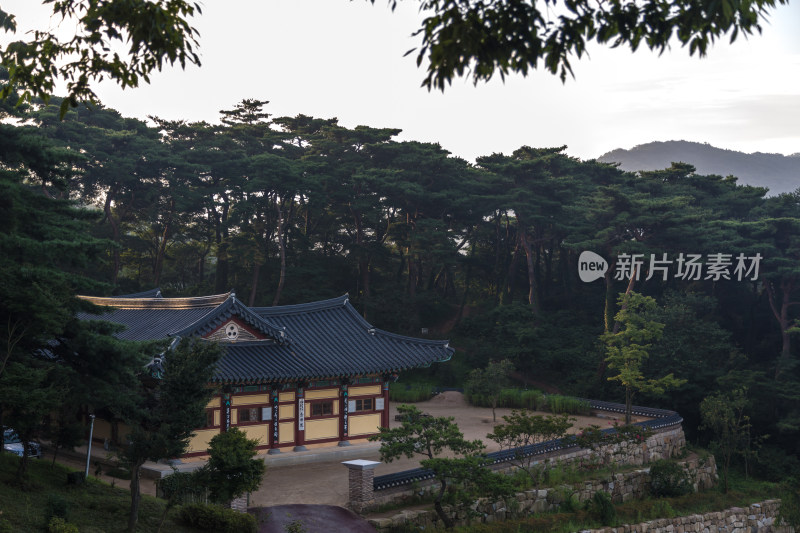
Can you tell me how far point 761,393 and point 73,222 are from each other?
28393 mm

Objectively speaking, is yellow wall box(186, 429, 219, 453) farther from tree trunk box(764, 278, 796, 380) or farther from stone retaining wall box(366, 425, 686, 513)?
tree trunk box(764, 278, 796, 380)

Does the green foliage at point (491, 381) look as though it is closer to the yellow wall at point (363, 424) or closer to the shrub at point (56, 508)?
the yellow wall at point (363, 424)

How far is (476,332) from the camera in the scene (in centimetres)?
4575

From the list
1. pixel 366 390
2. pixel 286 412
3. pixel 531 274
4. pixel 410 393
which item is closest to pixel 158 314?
pixel 286 412

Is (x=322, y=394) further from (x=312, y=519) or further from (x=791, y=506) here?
(x=791, y=506)

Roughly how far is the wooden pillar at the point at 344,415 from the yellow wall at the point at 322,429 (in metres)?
0.17

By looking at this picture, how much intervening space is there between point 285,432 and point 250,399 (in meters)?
1.61

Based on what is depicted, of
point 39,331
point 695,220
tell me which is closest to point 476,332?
point 695,220

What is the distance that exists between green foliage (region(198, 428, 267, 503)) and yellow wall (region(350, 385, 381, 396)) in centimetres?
1073

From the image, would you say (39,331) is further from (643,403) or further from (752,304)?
(752,304)

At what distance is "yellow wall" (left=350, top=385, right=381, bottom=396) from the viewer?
26828 mm

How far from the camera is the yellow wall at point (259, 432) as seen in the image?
80.5 ft

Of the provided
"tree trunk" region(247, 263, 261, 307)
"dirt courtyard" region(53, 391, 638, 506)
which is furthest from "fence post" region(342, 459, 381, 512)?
"tree trunk" region(247, 263, 261, 307)

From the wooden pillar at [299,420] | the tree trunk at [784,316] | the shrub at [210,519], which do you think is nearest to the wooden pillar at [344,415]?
the wooden pillar at [299,420]
